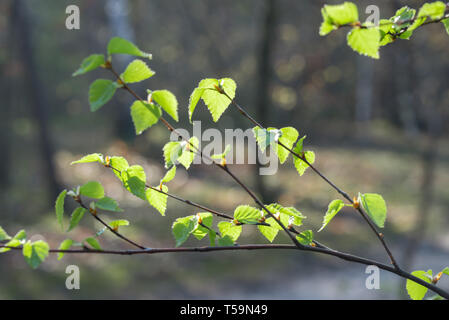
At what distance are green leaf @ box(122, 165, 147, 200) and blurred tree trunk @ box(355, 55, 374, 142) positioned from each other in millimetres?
18426

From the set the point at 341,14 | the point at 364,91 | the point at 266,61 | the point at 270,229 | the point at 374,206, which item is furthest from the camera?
the point at 364,91

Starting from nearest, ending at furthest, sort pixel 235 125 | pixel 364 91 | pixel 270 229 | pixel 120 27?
pixel 270 229 → pixel 120 27 → pixel 235 125 → pixel 364 91

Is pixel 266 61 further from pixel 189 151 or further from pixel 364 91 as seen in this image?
pixel 364 91

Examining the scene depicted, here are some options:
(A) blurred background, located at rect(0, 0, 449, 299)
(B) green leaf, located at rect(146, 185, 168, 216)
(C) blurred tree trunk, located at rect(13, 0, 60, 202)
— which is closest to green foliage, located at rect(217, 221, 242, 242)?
(B) green leaf, located at rect(146, 185, 168, 216)

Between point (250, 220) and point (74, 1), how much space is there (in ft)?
61.6

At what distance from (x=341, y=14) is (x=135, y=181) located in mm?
531

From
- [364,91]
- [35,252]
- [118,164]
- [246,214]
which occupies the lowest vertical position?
[35,252]

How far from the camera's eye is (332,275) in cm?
704

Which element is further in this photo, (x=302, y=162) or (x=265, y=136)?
(x=302, y=162)

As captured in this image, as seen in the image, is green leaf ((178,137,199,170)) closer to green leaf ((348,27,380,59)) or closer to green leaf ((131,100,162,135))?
green leaf ((131,100,162,135))

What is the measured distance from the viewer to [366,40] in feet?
2.99

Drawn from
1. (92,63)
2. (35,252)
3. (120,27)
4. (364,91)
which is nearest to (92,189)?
(35,252)
